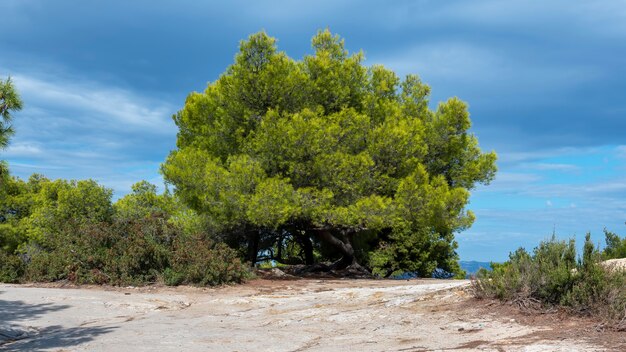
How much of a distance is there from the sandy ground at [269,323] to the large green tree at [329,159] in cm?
624

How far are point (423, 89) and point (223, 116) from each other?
1002 cm

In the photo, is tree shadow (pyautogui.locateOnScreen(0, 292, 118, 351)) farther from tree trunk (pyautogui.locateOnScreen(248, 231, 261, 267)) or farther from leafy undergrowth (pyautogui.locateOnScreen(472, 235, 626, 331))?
tree trunk (pyautogui.locateOnScreen(248, 231, 261, 267))

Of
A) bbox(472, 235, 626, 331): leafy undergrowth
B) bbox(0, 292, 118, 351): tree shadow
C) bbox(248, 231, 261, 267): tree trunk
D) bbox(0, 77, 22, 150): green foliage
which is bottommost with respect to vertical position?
bbox(0, 292, 118, 351): tree shadow

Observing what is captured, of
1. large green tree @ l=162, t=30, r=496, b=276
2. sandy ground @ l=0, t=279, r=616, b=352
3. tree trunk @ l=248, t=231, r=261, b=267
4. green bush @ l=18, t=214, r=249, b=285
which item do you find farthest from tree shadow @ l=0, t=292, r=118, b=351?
tree trunk @ l=248, t=231, r=261, b=267

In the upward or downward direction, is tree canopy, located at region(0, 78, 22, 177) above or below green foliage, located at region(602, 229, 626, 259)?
above

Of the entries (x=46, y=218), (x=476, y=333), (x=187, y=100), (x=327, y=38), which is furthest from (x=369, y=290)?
(x=46, y=218)

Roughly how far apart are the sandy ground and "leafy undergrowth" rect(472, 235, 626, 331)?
2.00ft

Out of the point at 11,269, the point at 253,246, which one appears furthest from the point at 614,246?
the point at 11,269

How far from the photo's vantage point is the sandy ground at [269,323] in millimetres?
7781

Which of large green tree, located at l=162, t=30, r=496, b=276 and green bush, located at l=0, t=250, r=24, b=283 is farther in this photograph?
large green tree, located at l=162, t=30, r=496, b=276

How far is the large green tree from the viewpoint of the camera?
1981 centimetres

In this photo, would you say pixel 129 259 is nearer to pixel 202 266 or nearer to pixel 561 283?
pixel 202 266

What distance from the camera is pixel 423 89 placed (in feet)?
86.1

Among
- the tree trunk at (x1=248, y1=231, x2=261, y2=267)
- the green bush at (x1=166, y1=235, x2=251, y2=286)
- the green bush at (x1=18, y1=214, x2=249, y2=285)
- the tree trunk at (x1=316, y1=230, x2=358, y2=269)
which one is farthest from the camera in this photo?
the tree trunk at (x1=248, y1=231, x2=261, y2=267)
